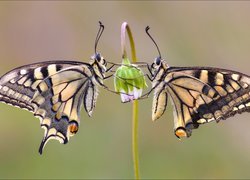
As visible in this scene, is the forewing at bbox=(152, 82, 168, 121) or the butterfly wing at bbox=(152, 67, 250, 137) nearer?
the butterfly wing at bbox=(152, 67, 250, 137)

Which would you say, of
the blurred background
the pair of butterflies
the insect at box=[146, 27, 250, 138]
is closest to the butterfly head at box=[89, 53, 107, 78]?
the pair of butterflies

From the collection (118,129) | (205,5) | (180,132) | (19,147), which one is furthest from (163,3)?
(180,132)

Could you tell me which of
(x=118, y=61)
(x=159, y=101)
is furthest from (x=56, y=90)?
(x=118, y=61)

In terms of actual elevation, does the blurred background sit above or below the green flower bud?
above

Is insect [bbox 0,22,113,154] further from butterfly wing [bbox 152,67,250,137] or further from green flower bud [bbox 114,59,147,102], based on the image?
butterfly wing [bbox 152,67,250,137]

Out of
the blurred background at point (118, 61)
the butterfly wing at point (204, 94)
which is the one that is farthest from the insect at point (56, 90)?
the blurred background at point (118, 61)

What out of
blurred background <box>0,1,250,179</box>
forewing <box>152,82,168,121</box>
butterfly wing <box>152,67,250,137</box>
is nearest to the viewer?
butterfly wing <box>152,67,250,137</box>

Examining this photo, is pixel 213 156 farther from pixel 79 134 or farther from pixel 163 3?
pixel 163 3
